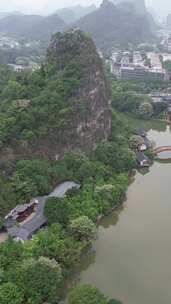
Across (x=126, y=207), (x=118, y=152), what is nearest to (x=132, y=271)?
(x=126, y=207)

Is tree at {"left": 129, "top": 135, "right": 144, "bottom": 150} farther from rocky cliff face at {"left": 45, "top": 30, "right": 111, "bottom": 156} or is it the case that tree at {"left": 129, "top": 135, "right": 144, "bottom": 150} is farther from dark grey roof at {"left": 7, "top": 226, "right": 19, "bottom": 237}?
dark grey roof at {"left": 7, "top": 226, "right": 19, "bottom": 237}

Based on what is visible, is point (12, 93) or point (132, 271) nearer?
point (132, 271)

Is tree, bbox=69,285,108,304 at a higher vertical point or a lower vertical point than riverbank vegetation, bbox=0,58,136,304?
lower

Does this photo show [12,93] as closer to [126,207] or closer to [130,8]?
[126,207]

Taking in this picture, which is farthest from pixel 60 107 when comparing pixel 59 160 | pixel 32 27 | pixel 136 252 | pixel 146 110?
pixel 32 27

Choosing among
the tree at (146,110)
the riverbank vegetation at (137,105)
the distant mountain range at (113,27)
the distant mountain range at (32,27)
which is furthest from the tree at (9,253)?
the distant mountain range at (32,27)

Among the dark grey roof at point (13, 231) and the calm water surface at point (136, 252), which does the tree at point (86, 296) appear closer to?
the calm water surface at point (136, 252)

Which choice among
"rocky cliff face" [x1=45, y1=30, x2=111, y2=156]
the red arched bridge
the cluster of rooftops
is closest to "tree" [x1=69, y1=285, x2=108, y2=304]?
the cluster of rooftops
